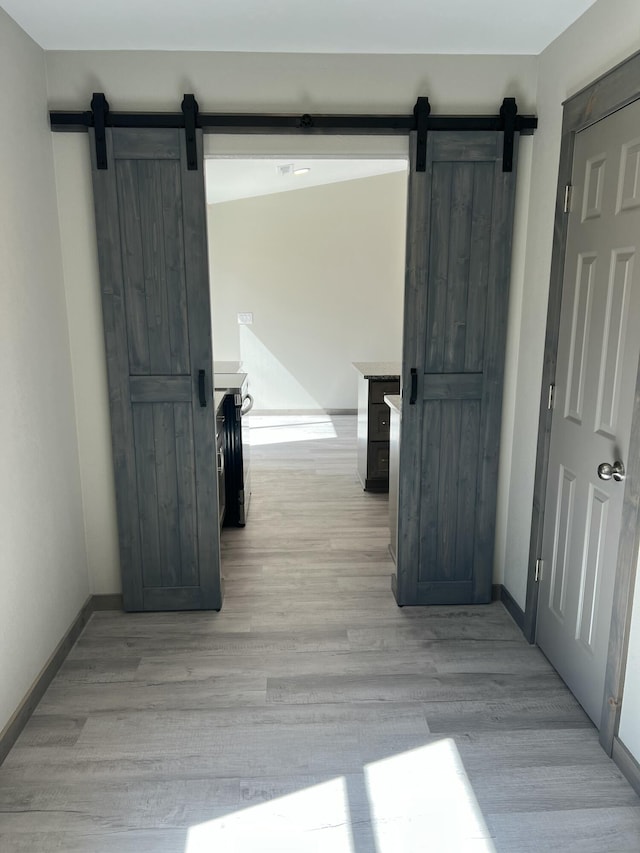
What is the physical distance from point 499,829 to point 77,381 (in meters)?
2.30

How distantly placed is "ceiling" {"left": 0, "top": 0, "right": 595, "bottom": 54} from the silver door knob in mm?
1547

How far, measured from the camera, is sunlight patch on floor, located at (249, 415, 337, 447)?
633 cm

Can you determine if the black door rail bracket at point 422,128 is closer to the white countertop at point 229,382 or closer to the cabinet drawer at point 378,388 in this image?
the white countertop at point 229,382

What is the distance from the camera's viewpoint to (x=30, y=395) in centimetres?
224

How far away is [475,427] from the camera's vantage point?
2789mm

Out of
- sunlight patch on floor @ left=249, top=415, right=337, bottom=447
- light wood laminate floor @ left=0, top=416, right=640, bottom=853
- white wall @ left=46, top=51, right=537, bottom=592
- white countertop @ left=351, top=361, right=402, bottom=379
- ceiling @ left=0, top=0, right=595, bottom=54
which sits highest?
ceiling @ left=0, top=0, right=595, bottom=54

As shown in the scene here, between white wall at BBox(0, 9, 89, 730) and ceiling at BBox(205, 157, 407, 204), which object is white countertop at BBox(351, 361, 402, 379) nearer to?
ceiling at BBox(205, 157, 407, 204)

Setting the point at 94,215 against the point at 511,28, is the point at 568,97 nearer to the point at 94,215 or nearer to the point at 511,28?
the point at 511,28

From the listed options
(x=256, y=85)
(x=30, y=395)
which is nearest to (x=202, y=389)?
(x=30, y=395)

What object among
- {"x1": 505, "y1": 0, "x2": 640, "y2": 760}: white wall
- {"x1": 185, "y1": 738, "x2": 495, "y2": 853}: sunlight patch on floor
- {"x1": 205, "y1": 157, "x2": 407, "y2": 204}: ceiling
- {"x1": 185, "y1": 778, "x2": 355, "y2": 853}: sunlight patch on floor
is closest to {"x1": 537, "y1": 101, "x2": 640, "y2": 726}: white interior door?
{"x1": 505, "y1": 0, "x2": 640, "y2": 760}: white wall

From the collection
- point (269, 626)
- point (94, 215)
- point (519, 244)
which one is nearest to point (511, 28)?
point (519, 244)

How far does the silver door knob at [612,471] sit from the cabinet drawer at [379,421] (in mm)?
2545

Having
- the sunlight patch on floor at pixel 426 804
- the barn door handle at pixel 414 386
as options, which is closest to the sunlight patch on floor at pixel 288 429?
the barn door handle at pixel 414 386

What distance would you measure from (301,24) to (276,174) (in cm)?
402
